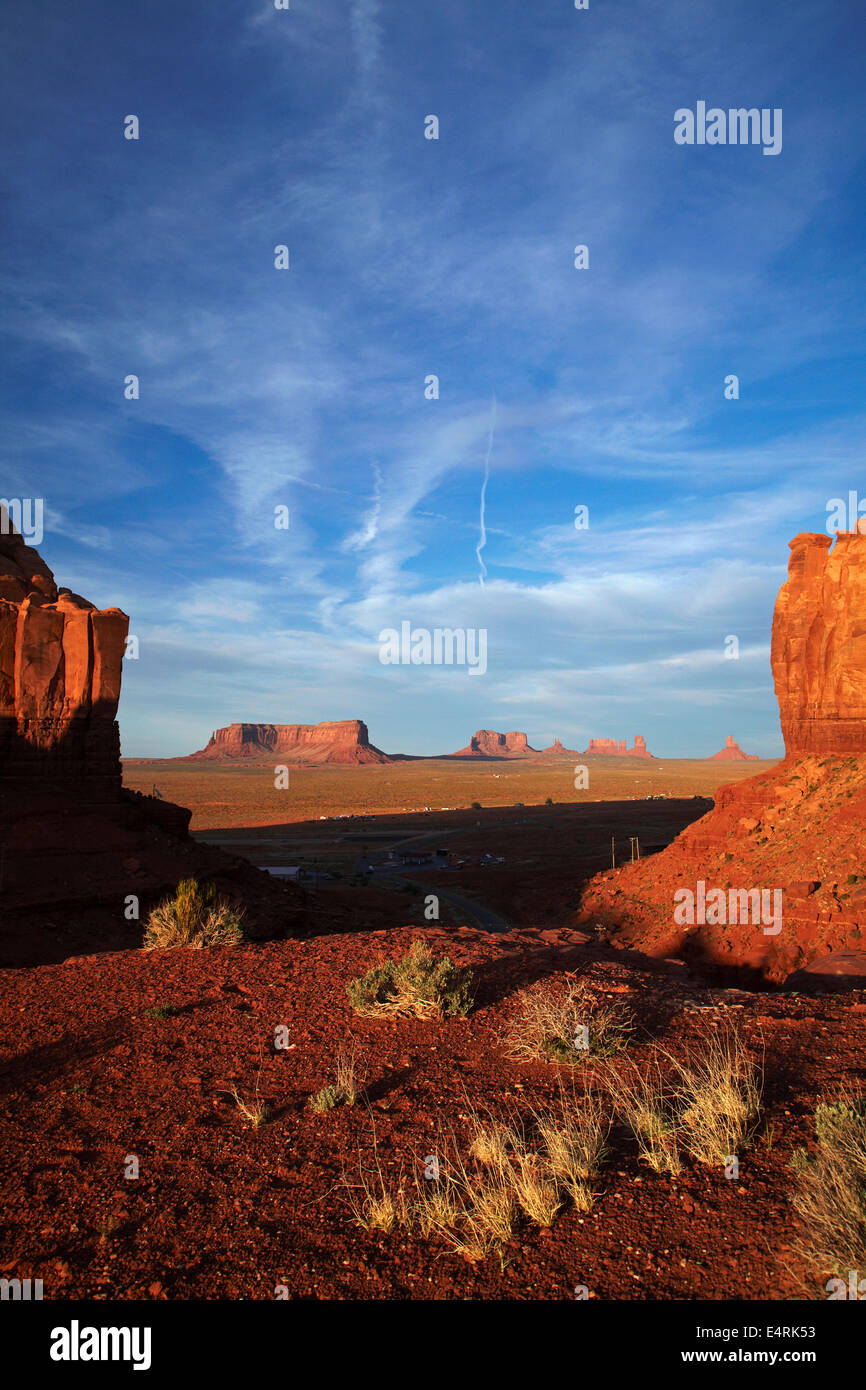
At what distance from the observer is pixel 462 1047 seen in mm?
7453

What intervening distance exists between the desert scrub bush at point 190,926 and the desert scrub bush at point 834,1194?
33.4 ft

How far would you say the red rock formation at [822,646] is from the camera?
26.9 meters

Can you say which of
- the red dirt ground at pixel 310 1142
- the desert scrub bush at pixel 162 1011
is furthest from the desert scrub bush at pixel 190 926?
the desert scrub bush at pixel 162 1011

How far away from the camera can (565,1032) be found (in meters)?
7.09

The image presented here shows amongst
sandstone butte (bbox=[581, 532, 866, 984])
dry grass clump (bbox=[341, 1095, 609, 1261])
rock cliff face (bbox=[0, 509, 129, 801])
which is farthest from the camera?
rock cliff face (bbox=[0, 509, 129, 801])

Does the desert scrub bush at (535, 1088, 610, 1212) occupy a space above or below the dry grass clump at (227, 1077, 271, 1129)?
above

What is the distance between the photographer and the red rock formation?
26875 mm

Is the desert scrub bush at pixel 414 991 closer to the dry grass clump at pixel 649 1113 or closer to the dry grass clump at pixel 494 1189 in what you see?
the dry grass clump at pixel 649 1113

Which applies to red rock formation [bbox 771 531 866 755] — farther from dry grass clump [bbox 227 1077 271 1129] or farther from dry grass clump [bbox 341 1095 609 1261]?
dry grass clump [bbox 227 1077 271 1129]

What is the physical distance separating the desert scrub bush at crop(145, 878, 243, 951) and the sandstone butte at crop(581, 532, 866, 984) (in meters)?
14.7


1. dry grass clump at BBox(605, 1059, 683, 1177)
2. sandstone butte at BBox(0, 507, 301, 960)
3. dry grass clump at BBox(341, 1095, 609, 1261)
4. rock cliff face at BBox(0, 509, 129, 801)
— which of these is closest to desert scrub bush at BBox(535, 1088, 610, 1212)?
dry grass clump at BBox(341, 1095, 609, 1261)

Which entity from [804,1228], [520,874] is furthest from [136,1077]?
[520,874]
